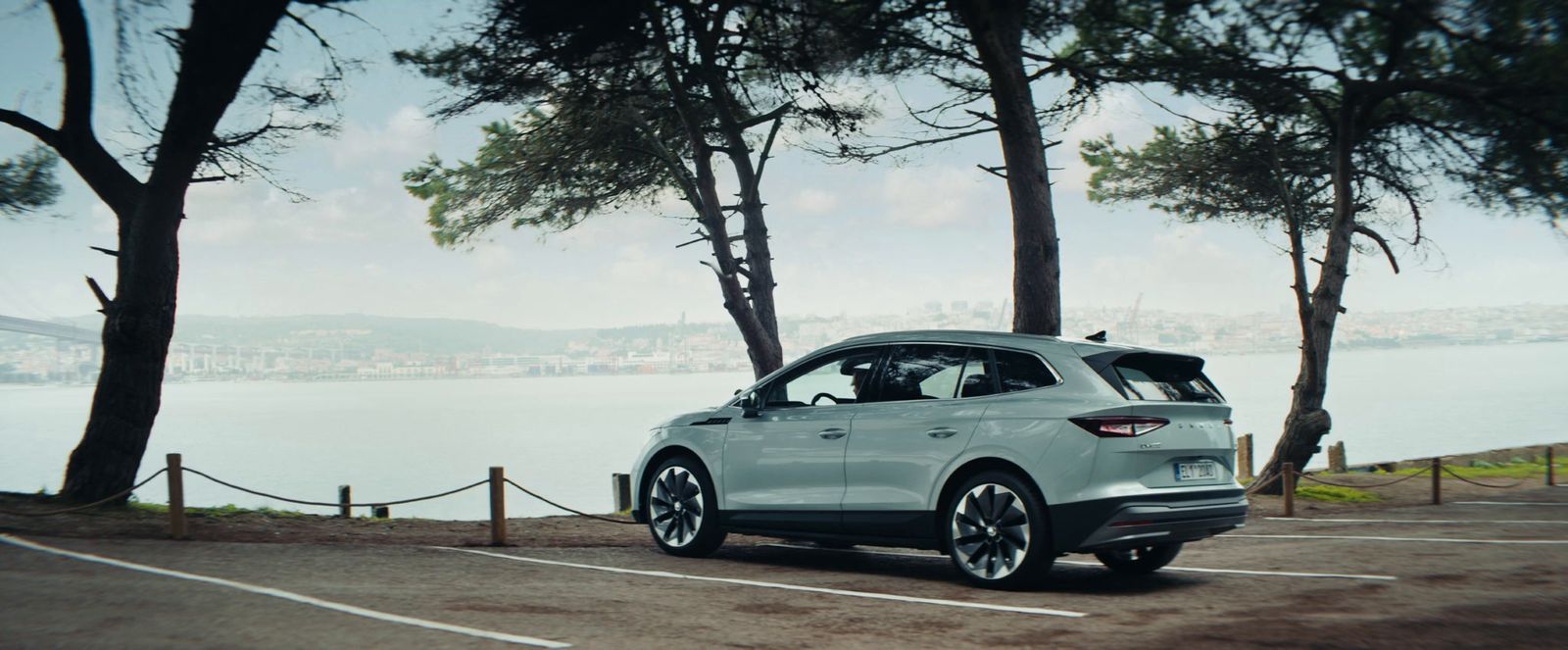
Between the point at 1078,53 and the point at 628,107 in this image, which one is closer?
the point at 1078,53

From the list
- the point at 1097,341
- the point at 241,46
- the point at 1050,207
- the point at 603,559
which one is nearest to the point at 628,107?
the point at 241,46

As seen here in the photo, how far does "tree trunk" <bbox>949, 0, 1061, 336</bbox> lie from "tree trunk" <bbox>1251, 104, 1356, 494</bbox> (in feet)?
26.7

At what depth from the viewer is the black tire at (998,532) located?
300 inches

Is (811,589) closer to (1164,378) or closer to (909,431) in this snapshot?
(909,431)

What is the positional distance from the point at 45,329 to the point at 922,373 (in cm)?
7091

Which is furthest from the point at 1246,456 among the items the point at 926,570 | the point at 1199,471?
the point at 1199,471

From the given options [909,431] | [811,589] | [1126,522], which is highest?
[909,431]

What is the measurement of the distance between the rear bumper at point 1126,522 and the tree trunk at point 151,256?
10.1 m

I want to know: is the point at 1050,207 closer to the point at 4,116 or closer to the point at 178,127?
the point at 178,127

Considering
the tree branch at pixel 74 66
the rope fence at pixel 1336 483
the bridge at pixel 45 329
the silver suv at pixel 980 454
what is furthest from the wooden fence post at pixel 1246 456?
the bridge at pixel 45 329

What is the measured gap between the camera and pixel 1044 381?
791cm

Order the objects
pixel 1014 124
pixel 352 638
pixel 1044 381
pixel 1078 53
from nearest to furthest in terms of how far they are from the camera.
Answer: pixel 352 638 → pixel 1044 381 → pixel 1014 124 → pixel 1078 53

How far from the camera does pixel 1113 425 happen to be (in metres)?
7.52

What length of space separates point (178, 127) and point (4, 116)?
7.24 feet
